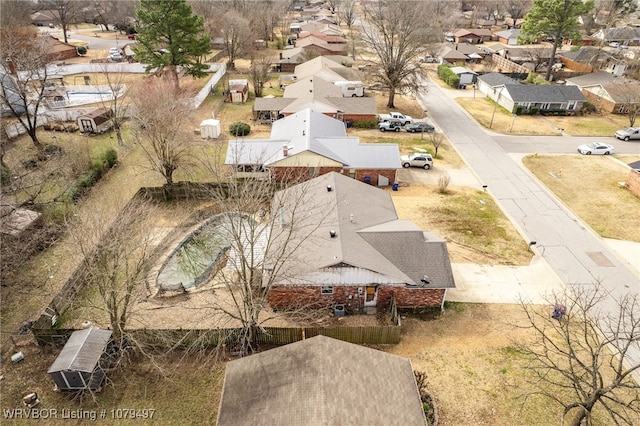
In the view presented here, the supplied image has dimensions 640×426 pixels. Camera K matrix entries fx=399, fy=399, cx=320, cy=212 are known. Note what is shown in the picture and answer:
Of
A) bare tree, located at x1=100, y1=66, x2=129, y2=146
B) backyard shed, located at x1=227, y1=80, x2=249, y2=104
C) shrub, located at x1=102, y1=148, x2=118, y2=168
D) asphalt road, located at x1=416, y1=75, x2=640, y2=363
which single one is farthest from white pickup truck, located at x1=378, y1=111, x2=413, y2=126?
shrub, located at x1=102, y1=148, x2=118, y2=168

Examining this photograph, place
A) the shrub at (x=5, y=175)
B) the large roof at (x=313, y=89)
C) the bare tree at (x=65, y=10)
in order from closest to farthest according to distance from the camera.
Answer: the shrub at (x=5, y=175) → the large roof at (x=313, y=89) → the bare tree at (x=65, y=10)

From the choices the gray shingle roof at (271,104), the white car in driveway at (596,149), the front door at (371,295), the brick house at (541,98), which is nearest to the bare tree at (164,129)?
the gray shingle roof at (271,104)

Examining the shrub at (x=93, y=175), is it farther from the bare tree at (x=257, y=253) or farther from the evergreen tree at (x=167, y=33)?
the evergreen tree at (x=167, y=33)

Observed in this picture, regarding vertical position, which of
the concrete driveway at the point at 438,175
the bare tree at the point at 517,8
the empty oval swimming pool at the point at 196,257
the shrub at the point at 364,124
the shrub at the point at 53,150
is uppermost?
the bare tree at the point at 517,8

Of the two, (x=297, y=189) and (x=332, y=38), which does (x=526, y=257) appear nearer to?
(x=297, y=189)

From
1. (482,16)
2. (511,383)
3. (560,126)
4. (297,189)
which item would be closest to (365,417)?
(511,383)

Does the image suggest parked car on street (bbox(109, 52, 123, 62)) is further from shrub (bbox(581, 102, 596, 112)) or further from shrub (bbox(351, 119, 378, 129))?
shrub (bbox(581, 102, 596, 112))
